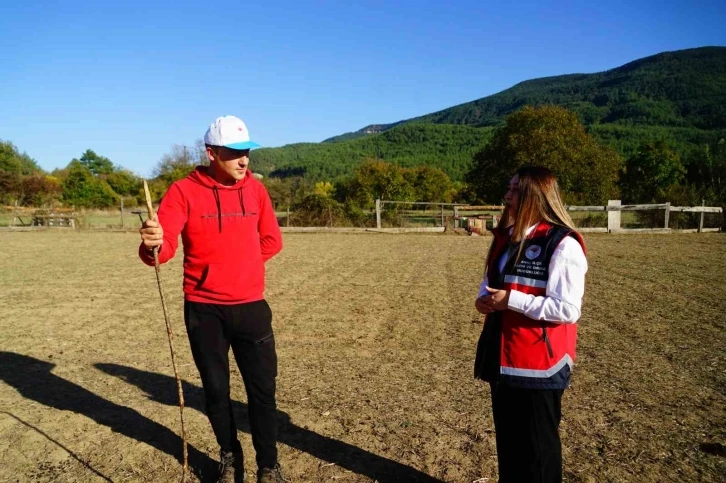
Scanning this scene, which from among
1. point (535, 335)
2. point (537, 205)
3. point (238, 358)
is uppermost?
point (537, 205)

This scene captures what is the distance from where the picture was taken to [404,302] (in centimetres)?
819

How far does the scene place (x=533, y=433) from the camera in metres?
2.20

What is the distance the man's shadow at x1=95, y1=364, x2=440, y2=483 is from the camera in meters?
3.15

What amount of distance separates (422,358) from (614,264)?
8.48m

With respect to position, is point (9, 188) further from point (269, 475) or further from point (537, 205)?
point (537, 205)

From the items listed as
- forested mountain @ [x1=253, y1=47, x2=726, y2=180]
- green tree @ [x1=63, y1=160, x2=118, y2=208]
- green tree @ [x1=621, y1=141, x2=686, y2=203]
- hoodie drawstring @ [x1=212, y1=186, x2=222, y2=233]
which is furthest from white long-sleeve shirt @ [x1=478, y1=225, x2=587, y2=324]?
forested mountain @ [x1=253, y1=47, x2=726, y2=180]

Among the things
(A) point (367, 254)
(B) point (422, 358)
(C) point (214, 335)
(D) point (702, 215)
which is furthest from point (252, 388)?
(D) point (702, 215)

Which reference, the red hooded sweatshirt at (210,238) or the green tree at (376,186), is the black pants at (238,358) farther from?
the green tree at (376,186)

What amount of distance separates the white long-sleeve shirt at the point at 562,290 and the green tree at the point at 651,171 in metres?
45.4

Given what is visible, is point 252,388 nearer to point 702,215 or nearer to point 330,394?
point 330,394

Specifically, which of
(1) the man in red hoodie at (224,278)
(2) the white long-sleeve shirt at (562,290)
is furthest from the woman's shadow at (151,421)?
(2) the white long-sleeve shirt at (562,290)

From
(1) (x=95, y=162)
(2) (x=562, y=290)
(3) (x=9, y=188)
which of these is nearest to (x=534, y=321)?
(2) (x=562, y=290)

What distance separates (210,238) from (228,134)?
577 millimetres

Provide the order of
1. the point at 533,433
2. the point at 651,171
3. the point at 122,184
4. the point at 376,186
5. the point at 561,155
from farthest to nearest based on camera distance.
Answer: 1. the point at 122,184
2. the point at 651,171
3. the point at 376,186
4. the point at 561,155
5. the point at 533,433
